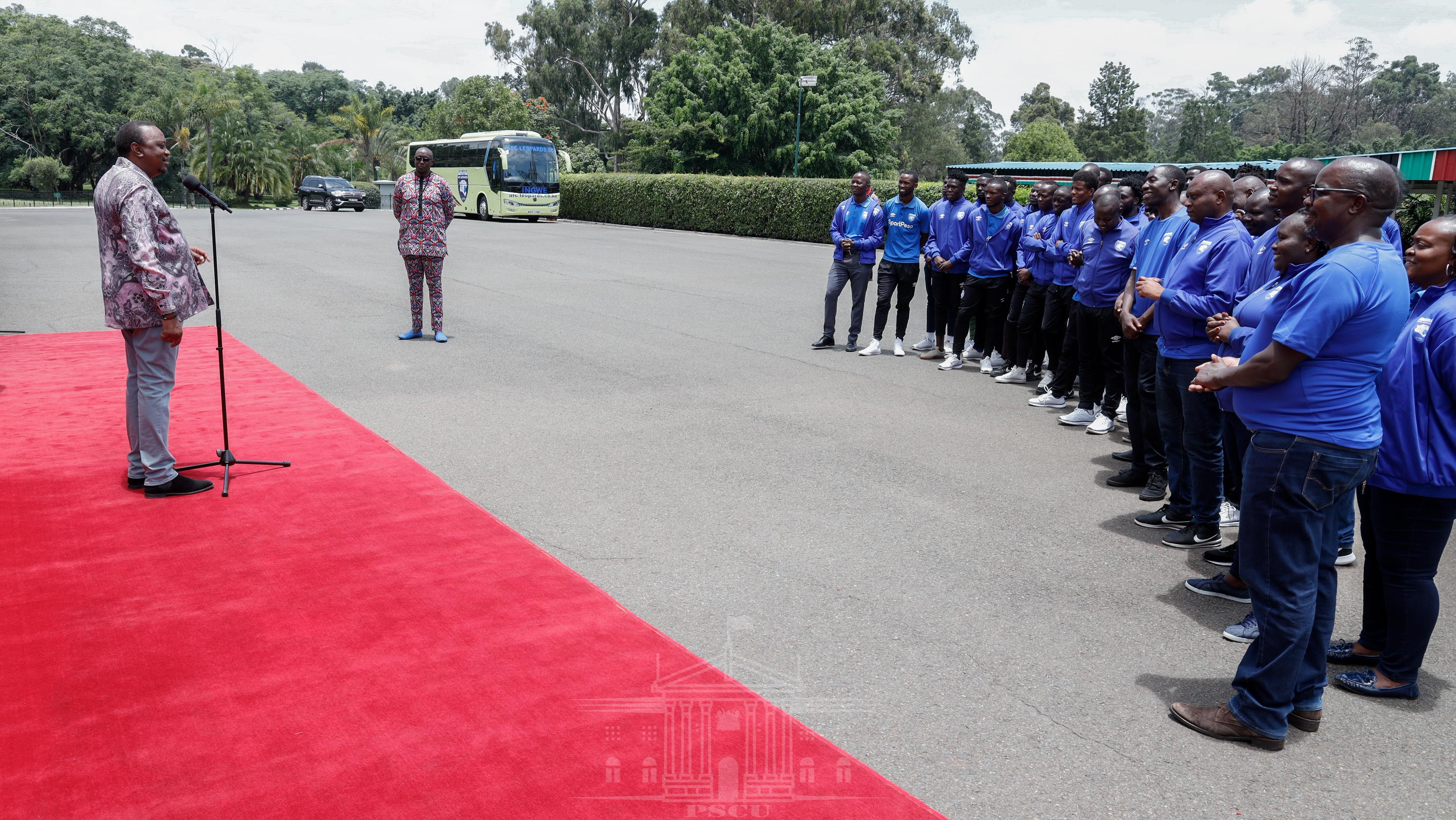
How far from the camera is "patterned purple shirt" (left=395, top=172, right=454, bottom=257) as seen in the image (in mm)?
10633

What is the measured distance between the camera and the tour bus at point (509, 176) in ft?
121

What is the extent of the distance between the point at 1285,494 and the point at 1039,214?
659cm

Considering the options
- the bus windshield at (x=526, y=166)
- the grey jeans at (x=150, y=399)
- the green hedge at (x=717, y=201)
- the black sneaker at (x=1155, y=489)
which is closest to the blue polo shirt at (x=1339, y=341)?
the black sneaker at (x=1155, y=489)

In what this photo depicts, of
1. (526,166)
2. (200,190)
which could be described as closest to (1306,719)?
(200,190)

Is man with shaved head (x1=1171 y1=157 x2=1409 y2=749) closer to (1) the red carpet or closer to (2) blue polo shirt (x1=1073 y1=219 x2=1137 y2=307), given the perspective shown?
(1) the red carpet

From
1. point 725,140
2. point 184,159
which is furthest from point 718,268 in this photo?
point 184,159

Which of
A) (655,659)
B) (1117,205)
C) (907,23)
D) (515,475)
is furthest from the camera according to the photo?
(907,23)

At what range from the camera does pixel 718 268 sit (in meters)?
20.4

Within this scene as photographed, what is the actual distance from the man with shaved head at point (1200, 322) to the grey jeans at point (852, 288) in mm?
5523

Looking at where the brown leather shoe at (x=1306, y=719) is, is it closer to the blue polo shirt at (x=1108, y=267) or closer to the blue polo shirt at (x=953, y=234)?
the blue polo shirt at (x=1108, y=267)

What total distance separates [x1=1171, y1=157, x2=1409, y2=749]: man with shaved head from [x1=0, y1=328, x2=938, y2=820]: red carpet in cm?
134

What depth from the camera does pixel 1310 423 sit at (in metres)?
3.32

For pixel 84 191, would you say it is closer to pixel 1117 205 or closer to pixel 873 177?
pixel 873 177

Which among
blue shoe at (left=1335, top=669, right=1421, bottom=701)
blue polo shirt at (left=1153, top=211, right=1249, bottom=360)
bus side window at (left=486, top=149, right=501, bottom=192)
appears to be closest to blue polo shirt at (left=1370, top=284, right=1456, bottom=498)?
blue shoe at (left=1335, top=669, right=1421, bottom=701)
